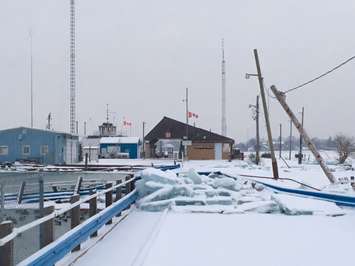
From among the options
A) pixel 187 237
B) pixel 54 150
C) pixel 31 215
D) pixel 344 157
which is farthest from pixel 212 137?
pixel 187 237

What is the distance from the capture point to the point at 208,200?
1459 cm

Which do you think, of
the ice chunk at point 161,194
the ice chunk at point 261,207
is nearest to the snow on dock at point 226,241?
the ice chunk at point 261,207

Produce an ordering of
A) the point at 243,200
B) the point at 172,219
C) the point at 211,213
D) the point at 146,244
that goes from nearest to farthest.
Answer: the point at 146,244, the point at 172,219, the point at 211,213, the point at 243,200

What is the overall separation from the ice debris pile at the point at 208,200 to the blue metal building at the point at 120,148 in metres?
59.9

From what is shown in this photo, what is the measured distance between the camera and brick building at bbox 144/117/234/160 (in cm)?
7231

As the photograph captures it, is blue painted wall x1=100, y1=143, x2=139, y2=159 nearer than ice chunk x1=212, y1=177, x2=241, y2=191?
No

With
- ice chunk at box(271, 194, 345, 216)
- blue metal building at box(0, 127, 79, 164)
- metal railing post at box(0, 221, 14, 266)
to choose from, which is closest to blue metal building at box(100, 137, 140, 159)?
blue metal building at box(0, 127, 79, 164)

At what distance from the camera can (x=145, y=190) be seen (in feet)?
50.3

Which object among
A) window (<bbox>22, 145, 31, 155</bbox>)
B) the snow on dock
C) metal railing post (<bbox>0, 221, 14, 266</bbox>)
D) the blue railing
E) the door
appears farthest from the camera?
the door

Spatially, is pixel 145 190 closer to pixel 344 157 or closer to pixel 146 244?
pixel 146 244

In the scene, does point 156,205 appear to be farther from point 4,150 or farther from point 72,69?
point 72,69

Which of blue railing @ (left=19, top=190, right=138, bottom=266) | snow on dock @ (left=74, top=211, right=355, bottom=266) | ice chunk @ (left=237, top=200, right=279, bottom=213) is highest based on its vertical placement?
blue railing @ (left=19, top=190, right=138, bottom=266)

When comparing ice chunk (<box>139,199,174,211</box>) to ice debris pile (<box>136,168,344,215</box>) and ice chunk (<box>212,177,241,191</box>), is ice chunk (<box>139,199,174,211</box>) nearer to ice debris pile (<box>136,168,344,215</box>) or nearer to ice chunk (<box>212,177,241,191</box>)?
ice debris pile (<box>136,168,344,215</box>)

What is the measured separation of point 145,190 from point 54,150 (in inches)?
1546
